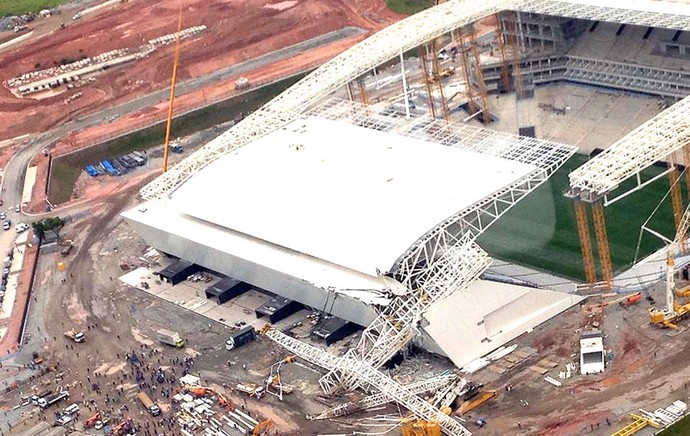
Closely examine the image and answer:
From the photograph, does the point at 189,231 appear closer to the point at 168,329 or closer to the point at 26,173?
the point at 168,329

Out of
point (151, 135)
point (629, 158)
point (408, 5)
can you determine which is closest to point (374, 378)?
point (629, 158)

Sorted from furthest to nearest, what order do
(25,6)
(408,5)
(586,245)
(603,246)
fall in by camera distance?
(25,6) < (408,5) < (586,245) < (603,246)

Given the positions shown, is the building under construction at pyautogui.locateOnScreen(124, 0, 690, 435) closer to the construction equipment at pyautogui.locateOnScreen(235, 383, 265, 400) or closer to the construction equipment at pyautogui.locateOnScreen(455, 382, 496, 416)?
the construction equipment at pyautogui.locateOnScreen(455, 382, 496, 416)

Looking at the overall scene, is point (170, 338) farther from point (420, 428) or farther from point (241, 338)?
Result: point (420, 428)

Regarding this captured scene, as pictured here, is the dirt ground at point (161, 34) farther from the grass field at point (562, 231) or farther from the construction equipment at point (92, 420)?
the construction equipment at point (92, 420)

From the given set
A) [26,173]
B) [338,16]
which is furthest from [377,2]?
[26,173]

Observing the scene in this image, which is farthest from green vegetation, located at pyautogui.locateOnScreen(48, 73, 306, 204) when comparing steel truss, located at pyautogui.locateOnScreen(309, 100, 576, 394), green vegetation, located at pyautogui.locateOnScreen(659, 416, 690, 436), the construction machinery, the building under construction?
green vegetation, located at pyautogui.locateOnScreen(659, 416, 690, 436)
